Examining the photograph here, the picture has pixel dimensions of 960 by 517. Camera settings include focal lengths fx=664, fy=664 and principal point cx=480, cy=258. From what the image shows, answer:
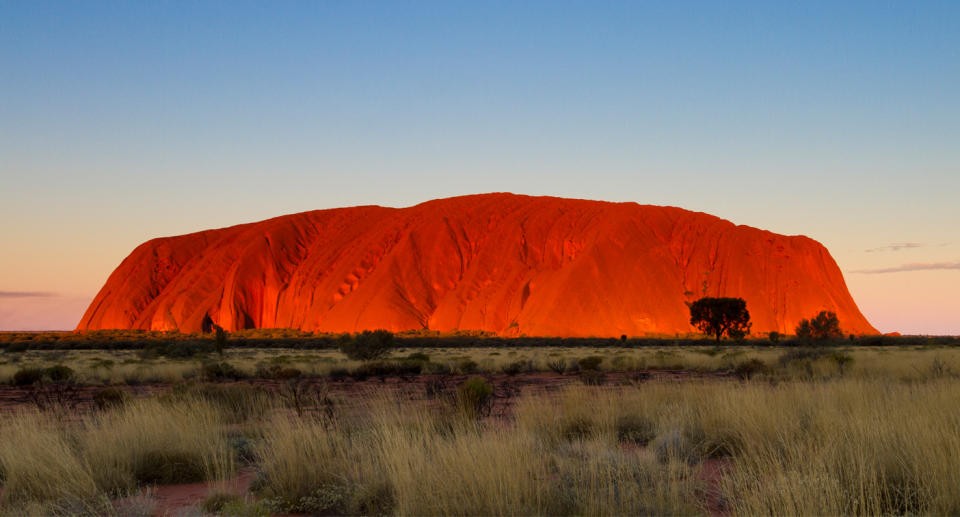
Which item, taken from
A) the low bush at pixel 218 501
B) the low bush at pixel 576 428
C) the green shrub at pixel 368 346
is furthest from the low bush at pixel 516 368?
the low bush at pixel 218 501

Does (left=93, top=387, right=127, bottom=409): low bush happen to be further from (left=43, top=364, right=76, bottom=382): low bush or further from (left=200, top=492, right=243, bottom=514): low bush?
(left=43, top=364, right=76, bottom=382): low bush

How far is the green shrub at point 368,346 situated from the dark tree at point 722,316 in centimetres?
4128

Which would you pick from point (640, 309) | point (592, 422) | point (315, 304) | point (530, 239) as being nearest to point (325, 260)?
point (315, 304)

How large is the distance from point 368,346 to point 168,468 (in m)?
24.1

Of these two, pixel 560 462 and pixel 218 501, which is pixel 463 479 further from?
pixel 218 501

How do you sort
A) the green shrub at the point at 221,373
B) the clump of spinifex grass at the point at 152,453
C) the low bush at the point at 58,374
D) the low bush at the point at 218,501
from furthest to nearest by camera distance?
the green shrub at the point at 221,373
the low bush at the point at 58,374
the clump of spinifex grass at the point at 152,453
the low bush at the point at 218,501

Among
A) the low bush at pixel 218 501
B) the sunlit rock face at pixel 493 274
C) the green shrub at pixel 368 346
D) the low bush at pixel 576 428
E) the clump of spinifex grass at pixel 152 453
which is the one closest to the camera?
the low bush at pixel 218 501

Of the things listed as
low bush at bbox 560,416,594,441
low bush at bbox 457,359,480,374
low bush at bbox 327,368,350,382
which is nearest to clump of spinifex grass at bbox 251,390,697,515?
low bush at bbox 560,416,594,441

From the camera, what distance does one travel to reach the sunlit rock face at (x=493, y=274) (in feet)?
253

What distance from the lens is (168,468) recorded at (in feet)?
23.3

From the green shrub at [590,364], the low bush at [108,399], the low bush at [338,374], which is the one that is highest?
the low bush at [108,399]

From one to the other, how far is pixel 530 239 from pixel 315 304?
2959 centimetres

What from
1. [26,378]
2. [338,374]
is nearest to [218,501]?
[338,374]

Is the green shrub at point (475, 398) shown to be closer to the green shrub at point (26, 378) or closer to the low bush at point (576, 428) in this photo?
the low bush at point (576, 428)
